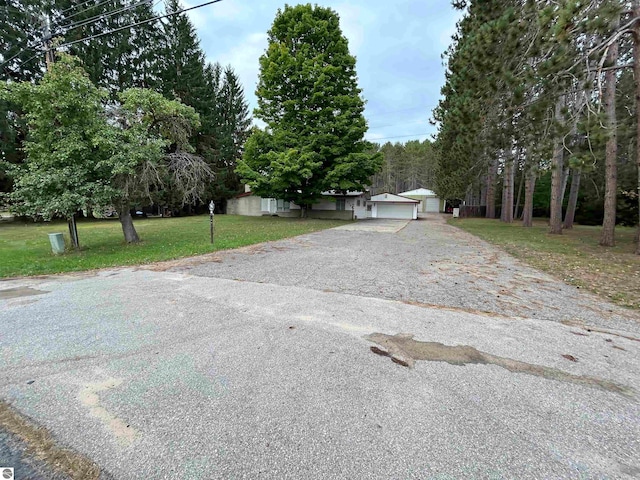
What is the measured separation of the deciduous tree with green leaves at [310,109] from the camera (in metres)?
18.7

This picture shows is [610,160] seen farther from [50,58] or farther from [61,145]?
[50,58]

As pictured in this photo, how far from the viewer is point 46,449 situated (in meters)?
1.66

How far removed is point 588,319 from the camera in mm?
3768

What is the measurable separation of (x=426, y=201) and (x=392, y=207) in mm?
17830

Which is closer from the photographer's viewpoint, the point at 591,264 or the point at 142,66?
the point at 591,264

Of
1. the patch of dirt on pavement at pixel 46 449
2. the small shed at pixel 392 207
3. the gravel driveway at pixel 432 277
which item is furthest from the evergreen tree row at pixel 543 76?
the small shed at pixel 392 207

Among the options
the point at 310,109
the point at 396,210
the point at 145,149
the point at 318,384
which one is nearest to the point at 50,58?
the point at 145,149

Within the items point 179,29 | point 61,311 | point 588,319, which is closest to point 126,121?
point 61,311

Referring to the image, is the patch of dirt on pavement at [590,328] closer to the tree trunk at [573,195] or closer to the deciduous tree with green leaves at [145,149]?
the deciduous tree with green leaves at [145,149]

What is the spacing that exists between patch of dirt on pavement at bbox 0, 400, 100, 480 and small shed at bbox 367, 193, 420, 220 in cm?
2714

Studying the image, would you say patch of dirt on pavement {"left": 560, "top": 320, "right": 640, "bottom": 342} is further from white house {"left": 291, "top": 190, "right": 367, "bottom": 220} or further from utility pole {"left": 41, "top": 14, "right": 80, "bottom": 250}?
white house {"left": 291, "top": 190, "right": 367, "bottom": 220}

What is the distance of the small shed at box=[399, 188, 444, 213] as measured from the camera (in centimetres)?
4322

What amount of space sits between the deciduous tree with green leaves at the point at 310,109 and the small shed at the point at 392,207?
338 inches

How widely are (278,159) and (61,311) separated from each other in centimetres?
1522
